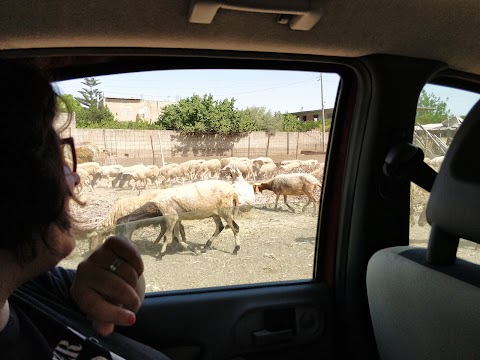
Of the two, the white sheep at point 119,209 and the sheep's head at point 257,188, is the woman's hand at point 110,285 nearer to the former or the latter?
the white sheep at point 119,209

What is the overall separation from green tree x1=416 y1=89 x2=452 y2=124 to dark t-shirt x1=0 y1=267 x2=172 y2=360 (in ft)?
4.65

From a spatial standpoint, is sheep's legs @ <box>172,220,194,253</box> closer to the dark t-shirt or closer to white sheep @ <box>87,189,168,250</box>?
white sheep @ <box>87,189,168,250</box>

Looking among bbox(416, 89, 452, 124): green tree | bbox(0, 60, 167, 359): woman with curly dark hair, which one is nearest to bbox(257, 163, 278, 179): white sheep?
bbox(416, 89, 452, 124): green tree

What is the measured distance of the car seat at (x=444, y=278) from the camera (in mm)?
1006

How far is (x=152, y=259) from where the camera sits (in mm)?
1718

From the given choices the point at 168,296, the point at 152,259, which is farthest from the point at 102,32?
the point at 168,296

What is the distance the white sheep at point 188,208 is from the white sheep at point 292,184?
193 millimetres

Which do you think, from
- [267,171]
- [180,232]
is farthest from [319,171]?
[180,232]

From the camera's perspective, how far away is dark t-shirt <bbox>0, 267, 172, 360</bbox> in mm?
806

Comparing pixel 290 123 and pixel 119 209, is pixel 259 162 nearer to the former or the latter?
pixel 290 123

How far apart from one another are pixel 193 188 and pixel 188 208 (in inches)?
3.5

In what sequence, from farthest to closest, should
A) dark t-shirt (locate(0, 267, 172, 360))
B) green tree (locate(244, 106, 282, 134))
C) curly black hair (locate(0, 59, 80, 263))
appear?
green tree (locate(244, 106, 282, 134))
dark t-shirt (locate(0, 267, 172, 360))
curly black hair (locate(0, 59, 80, 263))

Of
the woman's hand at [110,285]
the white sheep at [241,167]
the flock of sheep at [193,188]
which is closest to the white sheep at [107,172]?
the flock of sheep at [193,188]

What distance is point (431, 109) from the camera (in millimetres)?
1864
